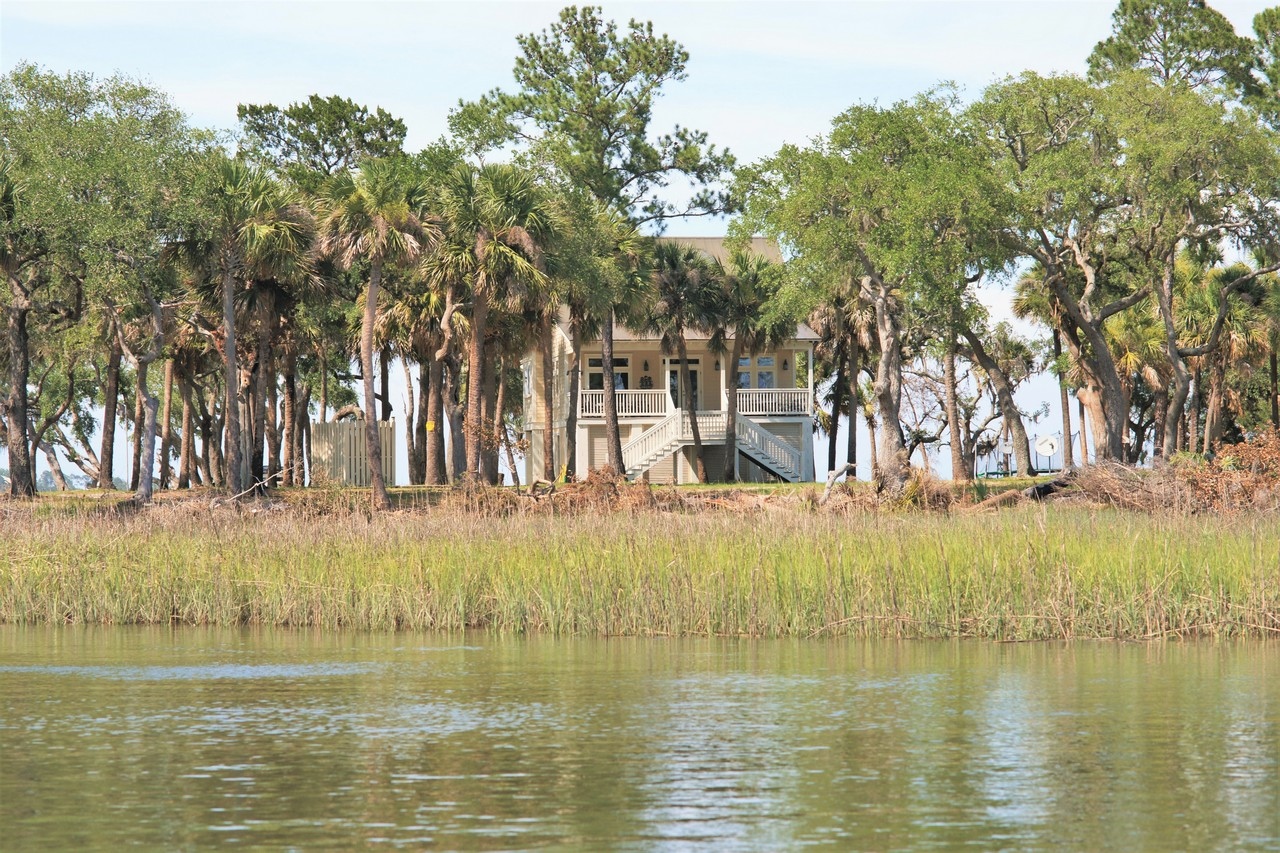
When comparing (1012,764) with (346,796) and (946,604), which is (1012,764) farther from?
(946,604)

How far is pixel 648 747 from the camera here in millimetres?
11547

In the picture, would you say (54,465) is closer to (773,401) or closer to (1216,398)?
(773,401)

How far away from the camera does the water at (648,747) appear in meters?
8.95

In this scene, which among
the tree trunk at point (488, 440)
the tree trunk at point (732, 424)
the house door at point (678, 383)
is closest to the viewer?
the tree trunk at point (488, 440)

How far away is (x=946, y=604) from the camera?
18.0 metres

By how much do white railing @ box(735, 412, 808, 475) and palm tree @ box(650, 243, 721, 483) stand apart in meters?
1.44

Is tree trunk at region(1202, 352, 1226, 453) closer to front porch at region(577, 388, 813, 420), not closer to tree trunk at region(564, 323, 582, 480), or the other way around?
front porch at region(577, 388, 813, 420)

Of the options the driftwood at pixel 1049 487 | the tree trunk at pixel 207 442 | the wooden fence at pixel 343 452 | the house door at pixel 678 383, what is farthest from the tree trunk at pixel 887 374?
the tree trunk at pixel 207 442

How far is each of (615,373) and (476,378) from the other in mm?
17027

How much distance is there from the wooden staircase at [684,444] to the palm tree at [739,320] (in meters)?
0.62

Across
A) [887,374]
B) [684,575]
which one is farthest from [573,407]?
[684,575]

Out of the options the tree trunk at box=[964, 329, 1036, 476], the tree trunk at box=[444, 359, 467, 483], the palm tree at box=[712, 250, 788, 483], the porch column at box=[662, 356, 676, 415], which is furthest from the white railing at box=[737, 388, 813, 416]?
the tree trunk at box=[444, 359, 467, 483]

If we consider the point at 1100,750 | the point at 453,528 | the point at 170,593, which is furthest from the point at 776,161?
the point at 1100,750

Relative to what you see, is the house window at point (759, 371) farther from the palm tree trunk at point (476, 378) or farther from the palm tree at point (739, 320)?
the palm tree trunk at point (476, 378)
